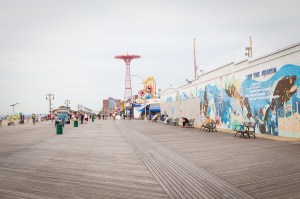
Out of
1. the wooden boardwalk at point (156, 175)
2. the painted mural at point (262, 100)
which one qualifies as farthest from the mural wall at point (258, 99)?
the wooden boardwalk at point (156, 175)

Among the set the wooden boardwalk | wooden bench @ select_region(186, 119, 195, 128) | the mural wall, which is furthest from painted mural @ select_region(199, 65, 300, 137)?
the wooden boardwalk

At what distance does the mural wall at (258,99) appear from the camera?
13.3m

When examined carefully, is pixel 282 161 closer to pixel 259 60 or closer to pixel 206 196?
pixel 206 196

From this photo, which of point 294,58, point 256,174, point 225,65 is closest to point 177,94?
point 225,65

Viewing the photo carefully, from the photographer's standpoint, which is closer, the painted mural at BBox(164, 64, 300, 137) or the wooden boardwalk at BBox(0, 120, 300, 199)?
the wooden boardwalk at BBox(0, 120, 300, 199)

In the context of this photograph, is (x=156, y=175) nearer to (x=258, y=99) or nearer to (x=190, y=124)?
(x=258, y=99)

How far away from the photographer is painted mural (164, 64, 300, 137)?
13211 mm

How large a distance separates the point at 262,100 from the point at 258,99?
0.43 m

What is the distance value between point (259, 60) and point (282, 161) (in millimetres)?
10414

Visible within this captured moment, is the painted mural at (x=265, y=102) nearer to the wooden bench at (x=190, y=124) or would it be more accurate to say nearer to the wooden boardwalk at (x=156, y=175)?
the wooden bench at (x=190, y=124)

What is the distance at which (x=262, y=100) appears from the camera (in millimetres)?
15633

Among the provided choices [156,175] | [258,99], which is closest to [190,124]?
[258,99]

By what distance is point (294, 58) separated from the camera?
13.3 m

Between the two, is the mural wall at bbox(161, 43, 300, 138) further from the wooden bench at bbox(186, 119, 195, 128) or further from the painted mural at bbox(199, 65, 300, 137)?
the wooden bench at bbox(186, 119, 195, 128)
